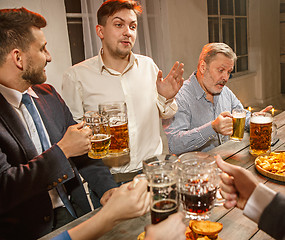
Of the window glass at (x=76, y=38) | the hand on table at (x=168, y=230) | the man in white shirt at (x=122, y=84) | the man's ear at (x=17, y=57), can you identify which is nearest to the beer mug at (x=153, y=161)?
the hand on table at (x=168, y=230)

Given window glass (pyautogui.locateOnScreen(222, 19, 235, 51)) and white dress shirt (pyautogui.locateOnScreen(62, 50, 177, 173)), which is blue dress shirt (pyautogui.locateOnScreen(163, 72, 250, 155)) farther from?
window glass (pyautogui.locateOnScreen(222, 19, 235, 51))

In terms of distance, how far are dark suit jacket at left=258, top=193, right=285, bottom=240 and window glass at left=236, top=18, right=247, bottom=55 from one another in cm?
671

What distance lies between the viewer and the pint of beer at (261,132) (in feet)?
5.66

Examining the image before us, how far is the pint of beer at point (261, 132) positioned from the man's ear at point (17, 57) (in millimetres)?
1374

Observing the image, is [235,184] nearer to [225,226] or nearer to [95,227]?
[225,226]

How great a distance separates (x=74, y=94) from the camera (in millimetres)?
1947

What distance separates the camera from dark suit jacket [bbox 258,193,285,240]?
0.83 m

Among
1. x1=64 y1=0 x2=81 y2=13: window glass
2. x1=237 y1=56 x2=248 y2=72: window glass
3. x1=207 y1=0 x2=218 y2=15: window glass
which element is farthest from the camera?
x1=237 y1=56 x2=248 y2=72: window glass

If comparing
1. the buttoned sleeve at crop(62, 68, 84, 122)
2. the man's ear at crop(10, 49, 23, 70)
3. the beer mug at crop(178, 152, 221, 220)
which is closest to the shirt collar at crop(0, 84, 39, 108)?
the man's ear at crop(10, 49, 23, 70)

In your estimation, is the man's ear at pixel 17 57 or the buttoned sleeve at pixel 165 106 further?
the buttoned sleeve at pixel 165 106

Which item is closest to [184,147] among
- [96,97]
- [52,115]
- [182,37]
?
[96,97]

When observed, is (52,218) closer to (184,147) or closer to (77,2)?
(184,147)

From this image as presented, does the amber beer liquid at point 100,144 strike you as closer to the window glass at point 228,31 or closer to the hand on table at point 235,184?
the hand on table at point 235,184

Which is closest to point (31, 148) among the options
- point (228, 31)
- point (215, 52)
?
point (215, 52)
